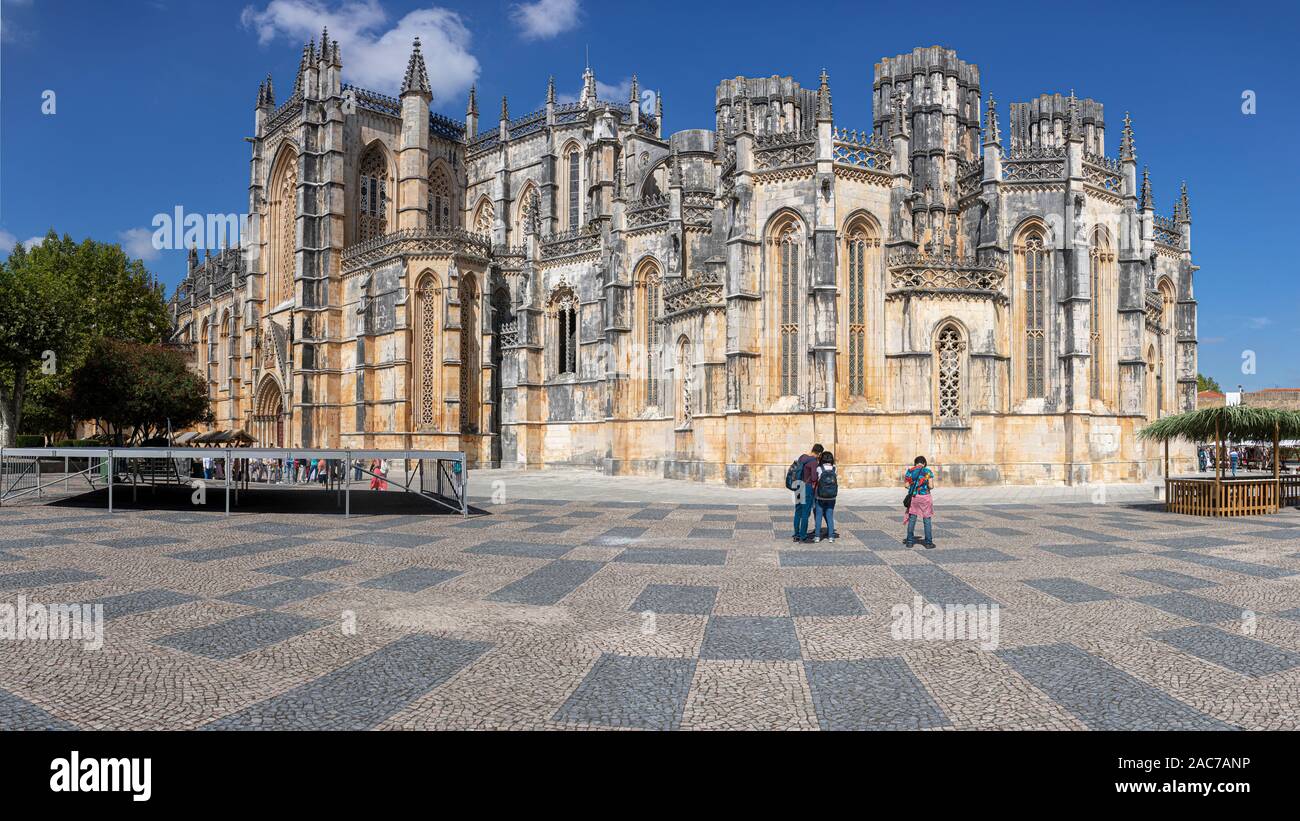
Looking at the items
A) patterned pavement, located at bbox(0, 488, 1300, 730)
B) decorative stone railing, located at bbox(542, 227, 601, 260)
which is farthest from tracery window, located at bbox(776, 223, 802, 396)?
decorative stone railing, located at bbox(542, 227, 601, 260)

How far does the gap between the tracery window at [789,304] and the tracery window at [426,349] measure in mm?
18371

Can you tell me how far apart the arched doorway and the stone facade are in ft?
0.66

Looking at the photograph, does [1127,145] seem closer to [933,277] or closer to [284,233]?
[933,277]

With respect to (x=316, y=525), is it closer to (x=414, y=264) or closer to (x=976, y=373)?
(x=976, y=373)

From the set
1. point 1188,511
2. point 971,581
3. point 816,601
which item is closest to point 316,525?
point 816,601

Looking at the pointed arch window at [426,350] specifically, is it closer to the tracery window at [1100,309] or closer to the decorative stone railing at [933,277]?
the decorative stone railing at [933,277]

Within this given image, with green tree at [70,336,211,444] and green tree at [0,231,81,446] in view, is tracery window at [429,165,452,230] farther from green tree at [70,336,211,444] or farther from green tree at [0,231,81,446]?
green tree at [0,231,81,446]

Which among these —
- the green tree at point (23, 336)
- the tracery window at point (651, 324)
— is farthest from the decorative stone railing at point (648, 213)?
the green tree at point (23, 336)

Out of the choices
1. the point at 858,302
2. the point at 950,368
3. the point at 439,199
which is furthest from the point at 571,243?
the point at 950,368

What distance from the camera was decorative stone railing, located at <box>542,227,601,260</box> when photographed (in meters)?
35.3

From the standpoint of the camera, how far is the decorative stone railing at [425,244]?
3581 centimetres

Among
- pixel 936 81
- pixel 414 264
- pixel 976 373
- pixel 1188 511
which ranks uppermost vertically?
pixel 936 81
